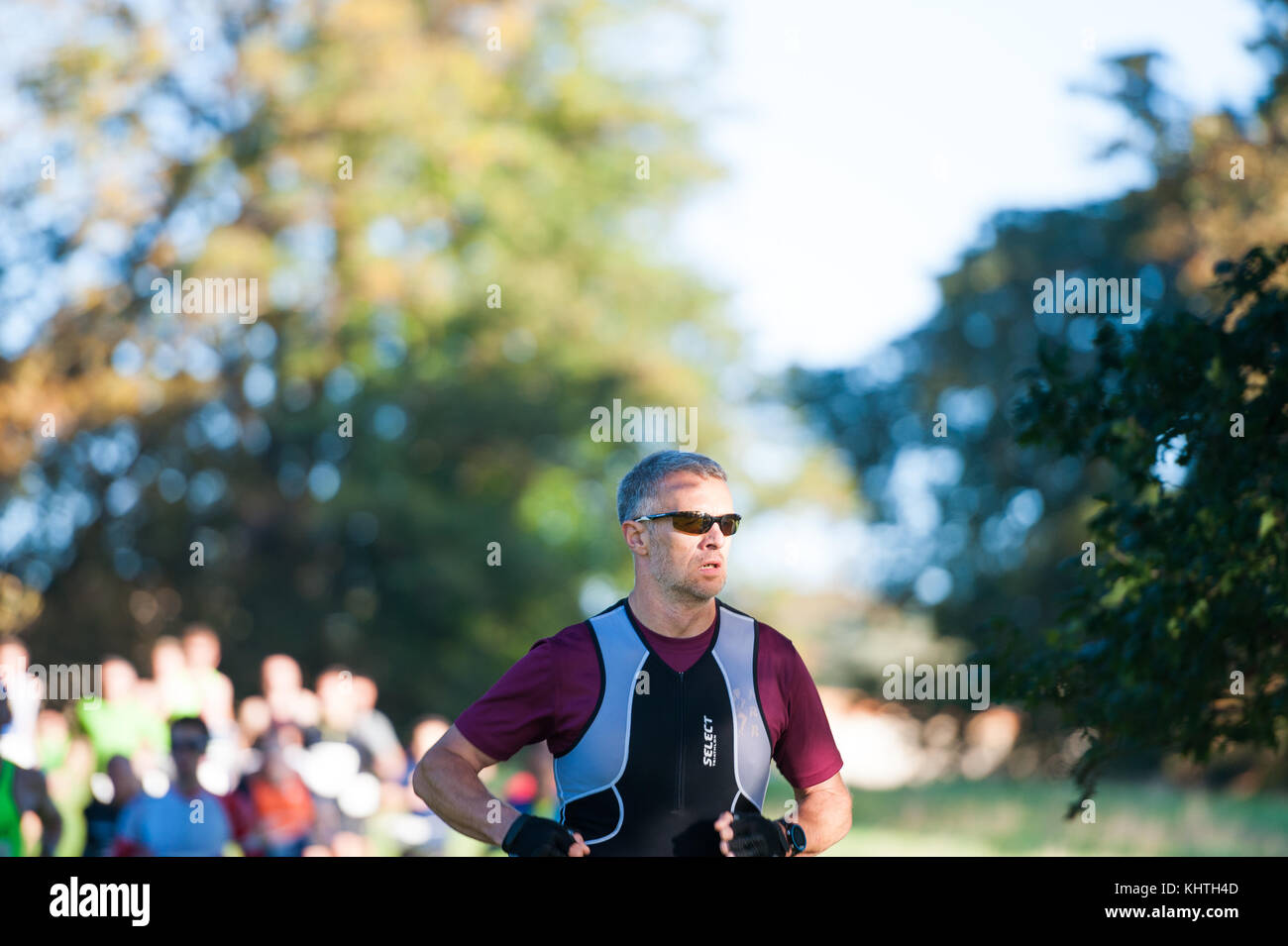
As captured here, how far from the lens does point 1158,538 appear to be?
5.67m

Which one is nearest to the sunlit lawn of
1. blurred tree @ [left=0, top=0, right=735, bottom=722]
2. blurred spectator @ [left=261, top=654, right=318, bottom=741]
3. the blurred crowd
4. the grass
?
the grass

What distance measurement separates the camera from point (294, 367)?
2698 centimetres

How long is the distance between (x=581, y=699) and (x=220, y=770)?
25.6ft

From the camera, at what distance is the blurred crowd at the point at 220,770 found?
8.72 m

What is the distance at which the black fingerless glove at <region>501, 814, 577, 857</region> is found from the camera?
3455mm

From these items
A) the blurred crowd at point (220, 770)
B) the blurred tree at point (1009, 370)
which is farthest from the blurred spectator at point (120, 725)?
the blurred tree at point (1009, 370)

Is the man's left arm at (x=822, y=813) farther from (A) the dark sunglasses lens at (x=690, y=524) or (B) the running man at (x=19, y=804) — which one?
(B) the running man at (x=19, y=804)

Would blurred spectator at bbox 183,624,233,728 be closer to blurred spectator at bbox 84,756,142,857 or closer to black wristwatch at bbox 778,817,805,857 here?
blurred spectator at bbox 84,756,142,857

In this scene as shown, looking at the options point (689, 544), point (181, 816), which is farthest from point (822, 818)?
point (181, 816)

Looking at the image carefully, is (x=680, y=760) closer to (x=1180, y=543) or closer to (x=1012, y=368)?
(x=1180, y=543)

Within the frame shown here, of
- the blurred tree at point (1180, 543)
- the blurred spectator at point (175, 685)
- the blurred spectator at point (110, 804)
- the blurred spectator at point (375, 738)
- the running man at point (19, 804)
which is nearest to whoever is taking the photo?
the blurred tree at point (1180, 543)

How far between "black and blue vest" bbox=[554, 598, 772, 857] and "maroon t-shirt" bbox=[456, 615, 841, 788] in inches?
1.2
